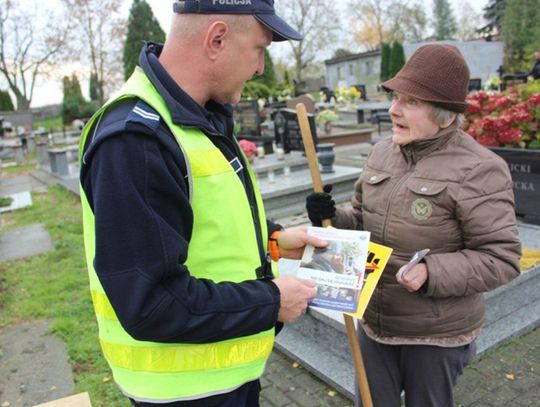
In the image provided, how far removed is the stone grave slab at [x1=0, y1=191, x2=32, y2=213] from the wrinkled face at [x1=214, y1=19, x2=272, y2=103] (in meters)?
10.8

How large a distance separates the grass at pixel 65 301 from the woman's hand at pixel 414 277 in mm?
2549

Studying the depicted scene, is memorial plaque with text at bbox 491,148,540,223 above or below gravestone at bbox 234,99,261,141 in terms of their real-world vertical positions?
below

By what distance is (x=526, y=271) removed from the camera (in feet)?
12.9

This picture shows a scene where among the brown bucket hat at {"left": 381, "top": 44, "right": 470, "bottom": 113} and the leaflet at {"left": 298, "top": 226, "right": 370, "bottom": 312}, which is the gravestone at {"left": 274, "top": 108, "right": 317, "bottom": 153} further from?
the leaflet at {"left": 298, "top": 226, "right": 370, "bottom": 312}

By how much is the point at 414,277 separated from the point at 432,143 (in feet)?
1.90

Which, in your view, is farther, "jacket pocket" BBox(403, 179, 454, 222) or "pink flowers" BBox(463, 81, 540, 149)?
"pink flowers" BBox(463, 81, 540, 149)

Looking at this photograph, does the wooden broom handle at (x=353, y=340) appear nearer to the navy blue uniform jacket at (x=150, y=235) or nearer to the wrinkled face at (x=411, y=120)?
the wrinkled face at (x=411, y=120)

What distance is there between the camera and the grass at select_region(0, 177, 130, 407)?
12.9ft

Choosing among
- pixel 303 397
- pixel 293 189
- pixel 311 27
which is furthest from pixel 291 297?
pixel 311 27

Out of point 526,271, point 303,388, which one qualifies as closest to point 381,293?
point 303,388

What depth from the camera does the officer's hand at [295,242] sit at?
6.59 ft

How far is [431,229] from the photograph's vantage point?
2.05m

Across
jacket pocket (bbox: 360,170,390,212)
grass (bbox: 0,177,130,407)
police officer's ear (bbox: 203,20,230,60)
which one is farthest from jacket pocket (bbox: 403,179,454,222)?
grass (bbox: 0,177,130,407)

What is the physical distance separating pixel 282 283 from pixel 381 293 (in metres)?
0.79
